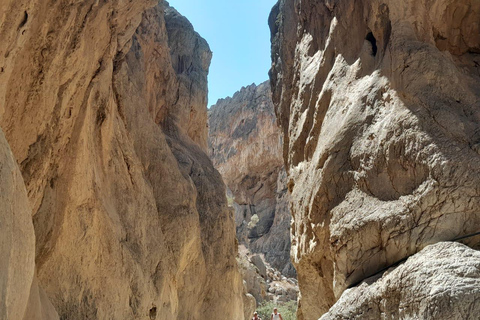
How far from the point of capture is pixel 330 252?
745 cm

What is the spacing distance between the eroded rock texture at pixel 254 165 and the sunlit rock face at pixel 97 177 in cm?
2761

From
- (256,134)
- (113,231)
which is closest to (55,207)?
(113,231)

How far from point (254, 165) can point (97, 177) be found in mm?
37502

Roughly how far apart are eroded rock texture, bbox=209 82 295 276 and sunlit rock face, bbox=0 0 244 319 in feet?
90.6

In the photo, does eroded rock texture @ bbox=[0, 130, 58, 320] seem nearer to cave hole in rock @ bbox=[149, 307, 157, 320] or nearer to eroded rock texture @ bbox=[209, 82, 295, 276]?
cave hole in rock @ bbox=[149, 307, 157, 320]

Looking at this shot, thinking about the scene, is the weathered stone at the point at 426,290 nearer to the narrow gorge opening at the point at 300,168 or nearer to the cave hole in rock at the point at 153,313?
the narrow gorge opening at the point at 300,168

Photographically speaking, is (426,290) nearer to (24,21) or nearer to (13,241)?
(13,241)

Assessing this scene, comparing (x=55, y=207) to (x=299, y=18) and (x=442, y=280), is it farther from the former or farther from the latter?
(x=299, y=18)

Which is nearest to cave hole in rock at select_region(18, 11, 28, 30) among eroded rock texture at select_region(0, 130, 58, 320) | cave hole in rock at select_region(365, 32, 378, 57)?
eroded rock texture at select_region(0, 130, 58, 320)

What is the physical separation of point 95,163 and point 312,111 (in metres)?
4.52

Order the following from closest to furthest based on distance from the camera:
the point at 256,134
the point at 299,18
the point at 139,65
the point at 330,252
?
the point at 330,252 → the point at 299,18 → the point at 139,65 → the point at 256,134

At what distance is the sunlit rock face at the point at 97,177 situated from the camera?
692cm

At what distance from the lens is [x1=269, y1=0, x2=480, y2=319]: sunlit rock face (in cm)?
584

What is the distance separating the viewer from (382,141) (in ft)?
22.0
